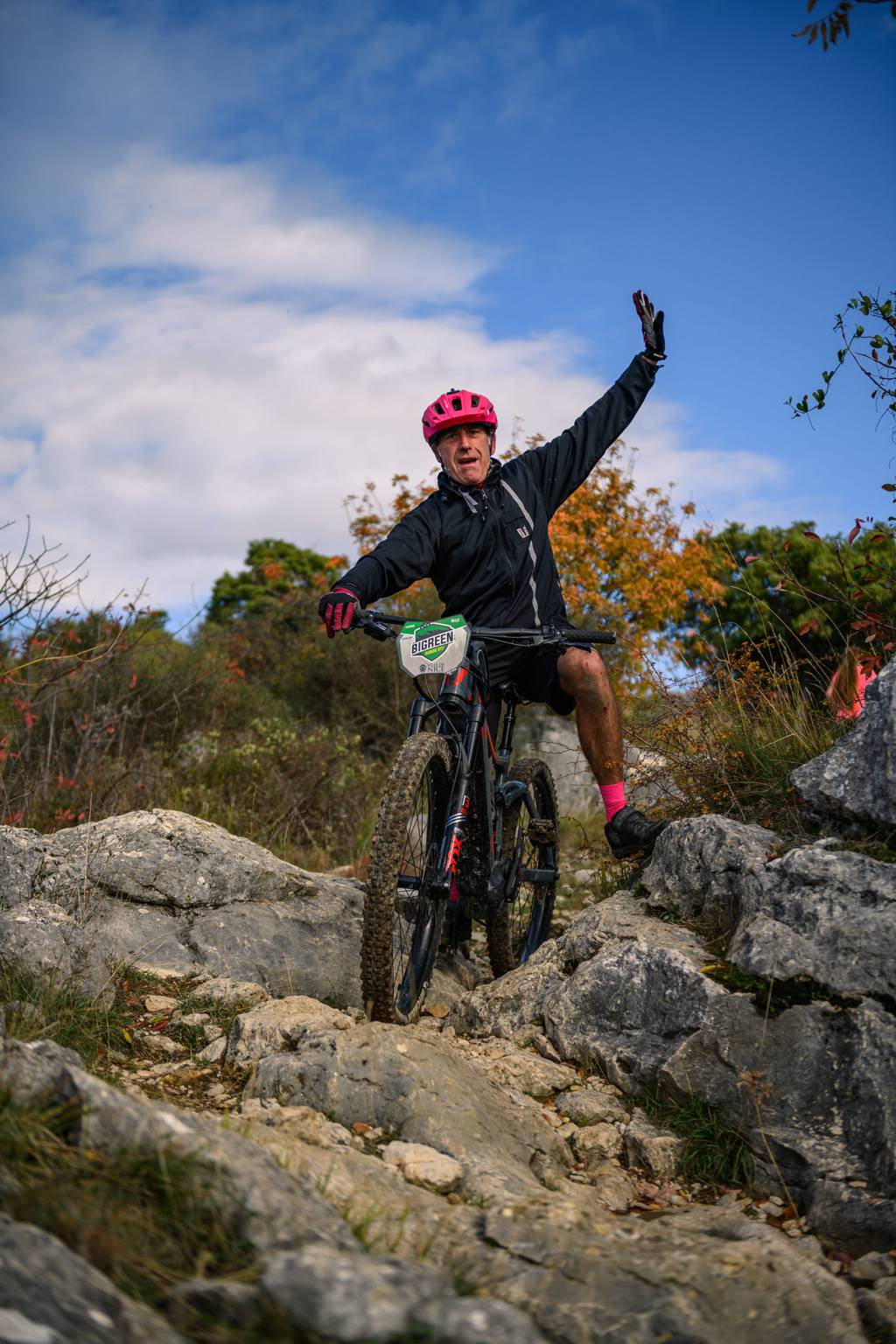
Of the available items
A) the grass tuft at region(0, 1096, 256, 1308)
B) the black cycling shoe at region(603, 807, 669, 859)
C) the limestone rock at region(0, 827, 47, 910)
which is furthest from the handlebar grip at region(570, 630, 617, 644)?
the grass tuft at region(0, 1096, 256, 1308)

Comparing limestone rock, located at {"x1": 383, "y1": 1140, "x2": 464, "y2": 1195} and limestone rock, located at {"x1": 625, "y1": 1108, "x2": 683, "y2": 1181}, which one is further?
limestone rock, located at {"x1": 625, "y1": 1108, "x2": 683, "y2": 1181}

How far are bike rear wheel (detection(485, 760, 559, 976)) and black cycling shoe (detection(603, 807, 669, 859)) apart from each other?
43 centimetres

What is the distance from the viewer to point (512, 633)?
427cm

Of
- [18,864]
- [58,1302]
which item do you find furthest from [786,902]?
[18,864]

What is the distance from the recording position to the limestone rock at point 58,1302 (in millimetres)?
1553

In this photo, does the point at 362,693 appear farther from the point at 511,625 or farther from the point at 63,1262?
the point at 63,1262

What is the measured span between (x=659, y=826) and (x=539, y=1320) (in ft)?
8.97

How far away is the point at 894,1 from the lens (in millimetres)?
2896

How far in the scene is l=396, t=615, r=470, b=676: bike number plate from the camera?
3.97 metres

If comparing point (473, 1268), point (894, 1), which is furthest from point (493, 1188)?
point (894, 1)

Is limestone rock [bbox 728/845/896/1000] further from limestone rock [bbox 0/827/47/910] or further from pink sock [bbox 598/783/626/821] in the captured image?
limestone rock [bbox 0/827/47/910]

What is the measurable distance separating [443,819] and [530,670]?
1.06 metres

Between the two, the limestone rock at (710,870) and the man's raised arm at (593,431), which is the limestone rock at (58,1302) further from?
the man's raised arm at (593,431)

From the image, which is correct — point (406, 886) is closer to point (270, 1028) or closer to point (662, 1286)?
point (270, 1028)
